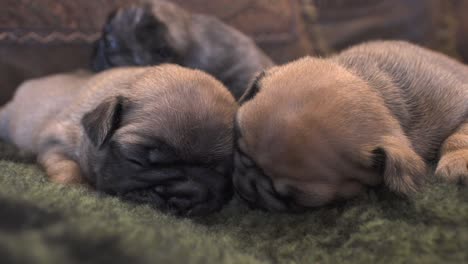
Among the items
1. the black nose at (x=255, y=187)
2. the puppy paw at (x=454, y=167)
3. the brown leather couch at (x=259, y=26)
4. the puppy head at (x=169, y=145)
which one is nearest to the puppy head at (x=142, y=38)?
the brown leather couch at (x=259, y=26)

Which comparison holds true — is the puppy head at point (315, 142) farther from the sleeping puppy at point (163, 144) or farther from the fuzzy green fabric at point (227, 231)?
the sleeping puppy at point (163, 144)

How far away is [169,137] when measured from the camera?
2.48 m

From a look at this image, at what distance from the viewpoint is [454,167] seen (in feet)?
7.21

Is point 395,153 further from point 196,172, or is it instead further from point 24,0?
point 24,0

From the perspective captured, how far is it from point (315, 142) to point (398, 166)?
0.38m

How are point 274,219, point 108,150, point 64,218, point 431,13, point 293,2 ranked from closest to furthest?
1. point 64,218
2. point 274,219
3. point 108,150
4. point 293,2
5. point 431,13

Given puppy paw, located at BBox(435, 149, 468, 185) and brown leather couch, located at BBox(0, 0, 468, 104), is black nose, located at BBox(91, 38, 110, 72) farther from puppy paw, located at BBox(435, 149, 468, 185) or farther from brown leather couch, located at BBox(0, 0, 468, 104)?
puppy paw, located at BBox(435, 149, 468, 185)

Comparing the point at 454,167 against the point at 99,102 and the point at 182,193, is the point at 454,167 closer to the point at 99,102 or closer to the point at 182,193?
the point at 182,193

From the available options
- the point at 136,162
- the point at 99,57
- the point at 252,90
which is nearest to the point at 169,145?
the point at 136,162

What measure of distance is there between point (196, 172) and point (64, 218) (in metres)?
1.10

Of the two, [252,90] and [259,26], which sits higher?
[252,90]

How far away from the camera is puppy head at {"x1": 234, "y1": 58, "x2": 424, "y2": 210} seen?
2152 millimetres

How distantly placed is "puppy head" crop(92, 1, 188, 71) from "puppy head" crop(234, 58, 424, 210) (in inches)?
70.3

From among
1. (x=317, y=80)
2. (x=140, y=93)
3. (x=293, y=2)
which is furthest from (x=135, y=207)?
(x=293, y=2)
